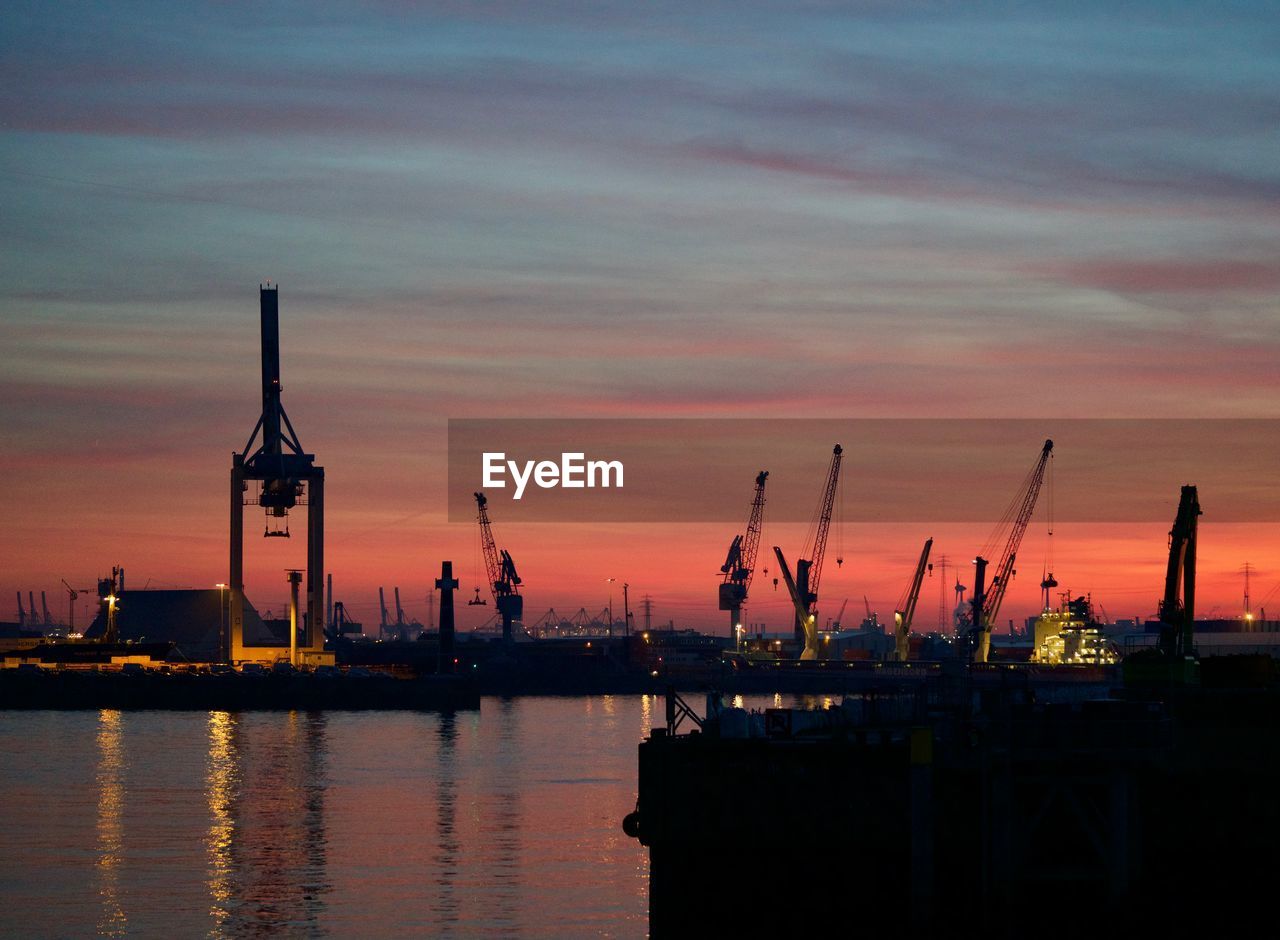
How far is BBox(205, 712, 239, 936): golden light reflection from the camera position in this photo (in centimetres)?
5194

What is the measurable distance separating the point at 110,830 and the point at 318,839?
7.96m

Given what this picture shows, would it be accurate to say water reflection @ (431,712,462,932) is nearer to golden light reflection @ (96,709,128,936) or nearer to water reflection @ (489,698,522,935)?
water reflection @ (489,698,522,935)

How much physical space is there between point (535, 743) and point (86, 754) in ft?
96.2

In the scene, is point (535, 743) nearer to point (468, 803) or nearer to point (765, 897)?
point (468, 803)

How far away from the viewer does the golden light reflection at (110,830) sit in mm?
49469

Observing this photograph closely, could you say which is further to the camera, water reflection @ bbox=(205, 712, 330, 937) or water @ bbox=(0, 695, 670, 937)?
water reflection @ bbox=(205, 712, 330, 937)

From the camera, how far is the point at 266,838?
67562 millimetres

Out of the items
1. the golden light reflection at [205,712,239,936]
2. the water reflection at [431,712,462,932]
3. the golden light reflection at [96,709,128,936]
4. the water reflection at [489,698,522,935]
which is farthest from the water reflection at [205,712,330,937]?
the water reflection at [489,698,522,935]

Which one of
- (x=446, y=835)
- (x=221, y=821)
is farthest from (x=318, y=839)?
(x=221, y=821)

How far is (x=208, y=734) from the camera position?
450ft

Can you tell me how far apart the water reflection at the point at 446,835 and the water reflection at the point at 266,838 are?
3.24 metres

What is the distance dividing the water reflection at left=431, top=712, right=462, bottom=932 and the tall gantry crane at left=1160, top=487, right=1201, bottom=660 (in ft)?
121

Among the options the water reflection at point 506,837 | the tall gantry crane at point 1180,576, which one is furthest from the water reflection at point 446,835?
the tall gantry crane at point 1180,576

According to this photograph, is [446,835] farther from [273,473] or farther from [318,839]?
[273,473]
